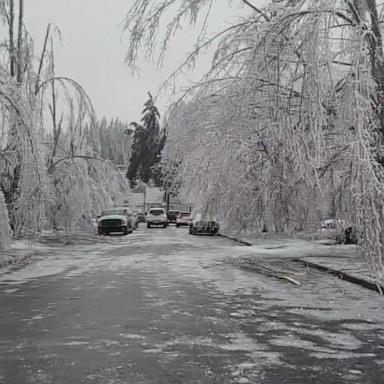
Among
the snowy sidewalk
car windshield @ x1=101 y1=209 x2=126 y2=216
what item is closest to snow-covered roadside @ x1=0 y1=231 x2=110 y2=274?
car windshield @ x1=101 y1=209 x2=126 y2=216

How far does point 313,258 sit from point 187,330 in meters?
11.7

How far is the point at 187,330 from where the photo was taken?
8008 millimetres

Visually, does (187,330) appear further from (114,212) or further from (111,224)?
(114,212)

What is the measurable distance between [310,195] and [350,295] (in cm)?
388

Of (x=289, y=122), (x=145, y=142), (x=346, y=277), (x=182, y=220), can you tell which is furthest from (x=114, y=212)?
(x=145, y=142)

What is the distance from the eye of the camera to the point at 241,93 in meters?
10.6

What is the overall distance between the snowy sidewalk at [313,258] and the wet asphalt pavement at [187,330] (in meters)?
0.50

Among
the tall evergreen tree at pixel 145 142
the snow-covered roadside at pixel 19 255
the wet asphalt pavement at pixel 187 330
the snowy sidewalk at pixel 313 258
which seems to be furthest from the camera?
the tall evergreen tree at pixel 145 142

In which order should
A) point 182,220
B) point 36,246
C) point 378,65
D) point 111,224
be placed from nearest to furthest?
point 378,65
point 36,246
point 111,224
point 182,220

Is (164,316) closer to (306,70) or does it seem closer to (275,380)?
(275,380)

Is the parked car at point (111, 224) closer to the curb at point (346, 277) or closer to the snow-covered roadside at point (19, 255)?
the snow-covered roadside at point (19, 255)

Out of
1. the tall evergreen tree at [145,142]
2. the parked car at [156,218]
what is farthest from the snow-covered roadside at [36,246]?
the tall evergreen tree at [145,142]

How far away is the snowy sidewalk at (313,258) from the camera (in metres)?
14.4

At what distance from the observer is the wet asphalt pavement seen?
5941 mm
